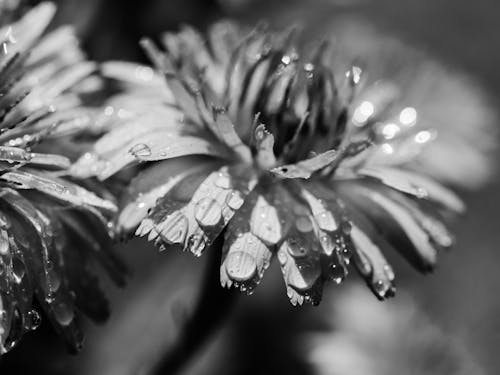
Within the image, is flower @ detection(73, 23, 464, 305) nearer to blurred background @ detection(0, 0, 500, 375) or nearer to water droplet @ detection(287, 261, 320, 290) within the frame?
water droplet @ detection(287, 261, 320, 290)

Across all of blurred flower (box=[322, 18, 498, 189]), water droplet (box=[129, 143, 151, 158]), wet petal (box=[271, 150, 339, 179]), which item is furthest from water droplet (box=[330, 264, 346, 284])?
blurred flower (box=[322, 18, 498, 189])

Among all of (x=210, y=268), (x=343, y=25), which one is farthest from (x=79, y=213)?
(x=343, y=25)

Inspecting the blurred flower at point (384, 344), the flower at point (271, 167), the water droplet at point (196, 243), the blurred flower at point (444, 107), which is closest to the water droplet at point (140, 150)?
the flower at point (271, 167)

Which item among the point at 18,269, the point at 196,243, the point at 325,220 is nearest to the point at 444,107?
the point at 325,220

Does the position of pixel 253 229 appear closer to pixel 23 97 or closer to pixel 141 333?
pixel 23 97

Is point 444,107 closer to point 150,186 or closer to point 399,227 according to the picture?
point 399,227
